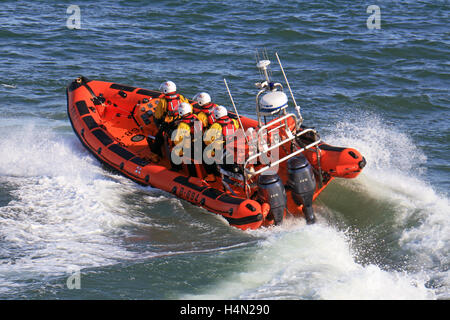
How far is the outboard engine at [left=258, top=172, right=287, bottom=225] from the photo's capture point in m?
5.74

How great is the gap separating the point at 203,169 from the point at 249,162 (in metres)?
0.93

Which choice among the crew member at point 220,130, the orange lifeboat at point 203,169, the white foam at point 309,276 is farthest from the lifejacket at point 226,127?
the white foam at point 309,276

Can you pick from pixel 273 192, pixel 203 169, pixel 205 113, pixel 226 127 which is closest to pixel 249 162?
pixel 273 192

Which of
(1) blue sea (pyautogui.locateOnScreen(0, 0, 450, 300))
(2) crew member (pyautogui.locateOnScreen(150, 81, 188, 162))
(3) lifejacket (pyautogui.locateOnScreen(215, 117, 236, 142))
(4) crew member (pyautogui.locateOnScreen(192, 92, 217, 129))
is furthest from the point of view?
(2) crew member (pyautogui.locateOnScreen(150, 81, 188, 162))

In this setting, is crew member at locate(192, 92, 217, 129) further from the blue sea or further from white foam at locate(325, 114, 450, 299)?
white foam at locate(325, 114, 450, 299)

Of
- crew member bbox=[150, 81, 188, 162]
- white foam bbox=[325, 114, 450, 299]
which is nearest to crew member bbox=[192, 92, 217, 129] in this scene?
crew member bbox=[150, 81, 188, 162]

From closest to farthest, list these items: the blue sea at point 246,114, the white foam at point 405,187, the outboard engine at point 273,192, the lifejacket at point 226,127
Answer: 1. the blue sea at point 246,114
2. the white foam at point 405,187
3. the outboard engine at point 273,192
4. the lifejacket at point 226,127

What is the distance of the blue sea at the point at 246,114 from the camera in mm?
5145

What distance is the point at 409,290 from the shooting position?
4.91 metres

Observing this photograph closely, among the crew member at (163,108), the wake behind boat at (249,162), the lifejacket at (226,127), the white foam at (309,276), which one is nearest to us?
the white foam at (309,276)

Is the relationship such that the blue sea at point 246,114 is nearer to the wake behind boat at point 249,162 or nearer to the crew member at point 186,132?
the wake behind boat at point 249,162

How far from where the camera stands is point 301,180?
5867 millimetres

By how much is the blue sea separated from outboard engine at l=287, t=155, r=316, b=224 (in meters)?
0.36

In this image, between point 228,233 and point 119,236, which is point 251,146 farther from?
point 119,236
